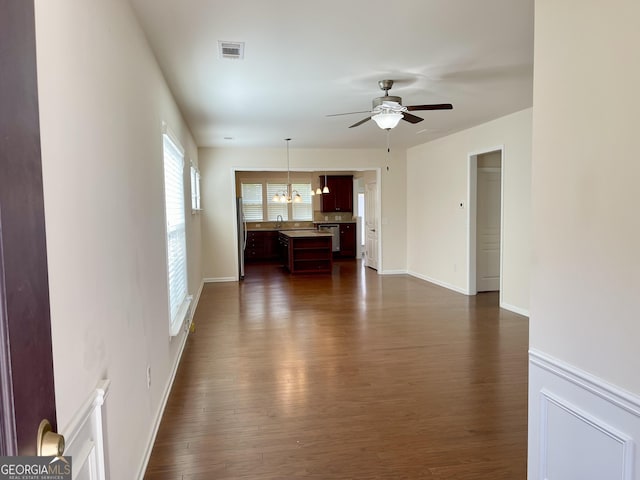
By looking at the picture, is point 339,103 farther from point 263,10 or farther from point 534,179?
point 534,179

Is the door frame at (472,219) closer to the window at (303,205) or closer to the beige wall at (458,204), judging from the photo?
the beige wall at (458,204)

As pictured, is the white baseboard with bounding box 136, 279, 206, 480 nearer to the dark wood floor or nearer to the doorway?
the dark wood floor

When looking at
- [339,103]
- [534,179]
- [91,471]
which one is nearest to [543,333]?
[534,179]

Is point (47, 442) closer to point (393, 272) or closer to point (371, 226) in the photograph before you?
point (393, 272)

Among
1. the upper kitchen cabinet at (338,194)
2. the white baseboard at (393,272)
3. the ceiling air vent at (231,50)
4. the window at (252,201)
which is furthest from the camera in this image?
the upper kitchen cabinet at (338,194)

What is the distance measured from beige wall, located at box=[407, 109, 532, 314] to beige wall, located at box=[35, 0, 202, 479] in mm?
4431

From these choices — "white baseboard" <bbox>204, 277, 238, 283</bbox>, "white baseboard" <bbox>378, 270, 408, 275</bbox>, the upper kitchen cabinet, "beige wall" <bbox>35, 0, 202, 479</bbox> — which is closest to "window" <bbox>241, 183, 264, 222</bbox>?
the upper kitchen cabinet

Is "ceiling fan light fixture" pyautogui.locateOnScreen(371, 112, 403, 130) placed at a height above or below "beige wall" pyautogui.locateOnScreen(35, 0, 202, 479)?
above

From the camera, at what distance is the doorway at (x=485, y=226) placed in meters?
6.39

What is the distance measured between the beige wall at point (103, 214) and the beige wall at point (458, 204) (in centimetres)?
443

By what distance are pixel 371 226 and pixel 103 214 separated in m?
8.32

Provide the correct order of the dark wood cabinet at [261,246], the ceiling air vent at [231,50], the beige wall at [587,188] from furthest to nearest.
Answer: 1. the dark wood cabinet at [261,246]
2. the ceiling air vent at [231,50]
3. the beige wall at [587,188]

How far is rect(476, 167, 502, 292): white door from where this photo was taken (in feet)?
21.6

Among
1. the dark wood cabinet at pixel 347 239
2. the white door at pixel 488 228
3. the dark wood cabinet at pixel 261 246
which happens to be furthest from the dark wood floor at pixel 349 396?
the dark wood cabinet at pixel 347 239
